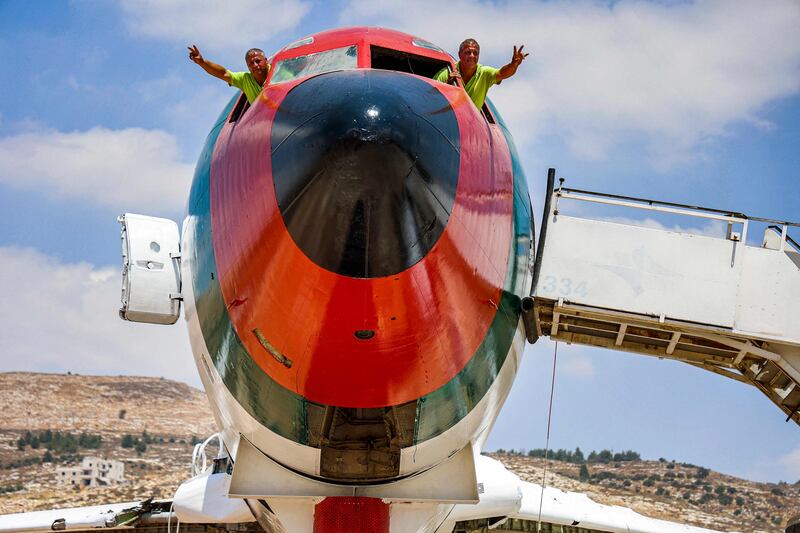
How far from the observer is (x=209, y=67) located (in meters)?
8.70

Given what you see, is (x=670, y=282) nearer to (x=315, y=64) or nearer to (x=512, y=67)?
(x=512, y=67)

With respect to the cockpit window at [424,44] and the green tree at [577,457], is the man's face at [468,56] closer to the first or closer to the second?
the cockpit window at [424,44]

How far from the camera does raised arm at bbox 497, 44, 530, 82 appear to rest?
811 centimetres

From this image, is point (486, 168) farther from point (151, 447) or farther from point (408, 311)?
point (151, 447)

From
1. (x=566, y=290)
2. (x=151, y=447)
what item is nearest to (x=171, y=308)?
(x=566, y=290)

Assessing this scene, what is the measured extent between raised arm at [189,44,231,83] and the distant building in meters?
42.9

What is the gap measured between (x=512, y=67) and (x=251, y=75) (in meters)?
2.14

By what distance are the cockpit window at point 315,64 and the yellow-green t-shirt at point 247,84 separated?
42 cm

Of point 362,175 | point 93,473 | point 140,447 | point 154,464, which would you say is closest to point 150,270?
point 362,175

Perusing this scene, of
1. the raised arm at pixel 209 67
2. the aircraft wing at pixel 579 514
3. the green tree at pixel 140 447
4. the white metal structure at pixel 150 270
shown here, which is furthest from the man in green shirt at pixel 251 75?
the green tree at pixel 140 447

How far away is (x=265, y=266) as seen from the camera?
645 centimetres

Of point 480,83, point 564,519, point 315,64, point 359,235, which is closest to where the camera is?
point 359,235

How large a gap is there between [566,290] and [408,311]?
3.78 m

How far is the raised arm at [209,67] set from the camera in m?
8.52
